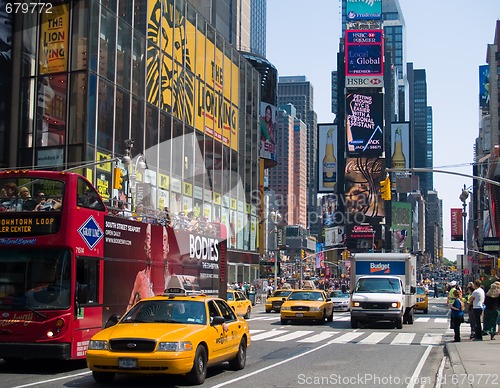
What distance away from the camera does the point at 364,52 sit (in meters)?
151

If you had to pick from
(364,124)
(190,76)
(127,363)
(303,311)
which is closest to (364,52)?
(364,124)

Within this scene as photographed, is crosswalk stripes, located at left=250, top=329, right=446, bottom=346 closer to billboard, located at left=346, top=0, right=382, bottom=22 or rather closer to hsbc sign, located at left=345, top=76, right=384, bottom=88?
hsbc sign, located at left=345, top=76, right=384, bottom=88

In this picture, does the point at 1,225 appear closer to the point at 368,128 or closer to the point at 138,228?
the point at 138,228

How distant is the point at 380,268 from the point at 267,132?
206ft

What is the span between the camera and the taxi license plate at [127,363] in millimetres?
11453

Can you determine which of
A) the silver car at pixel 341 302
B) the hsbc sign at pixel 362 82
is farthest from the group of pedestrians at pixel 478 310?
the hsbc sign at pixel 362 82

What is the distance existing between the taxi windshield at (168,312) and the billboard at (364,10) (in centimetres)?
17189

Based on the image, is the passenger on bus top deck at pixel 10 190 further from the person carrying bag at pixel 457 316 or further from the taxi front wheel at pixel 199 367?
the person carrying bag at pixel 457 316

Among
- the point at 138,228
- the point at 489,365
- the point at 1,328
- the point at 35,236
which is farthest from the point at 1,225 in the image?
the point at 489,365

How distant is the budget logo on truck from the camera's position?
31109 mm

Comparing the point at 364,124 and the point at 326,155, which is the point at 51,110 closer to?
the point at 364,124

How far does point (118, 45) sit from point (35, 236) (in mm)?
27414

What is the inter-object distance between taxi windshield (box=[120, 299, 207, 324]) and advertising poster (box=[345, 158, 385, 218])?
450 ft

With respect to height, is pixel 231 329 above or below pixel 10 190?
below
